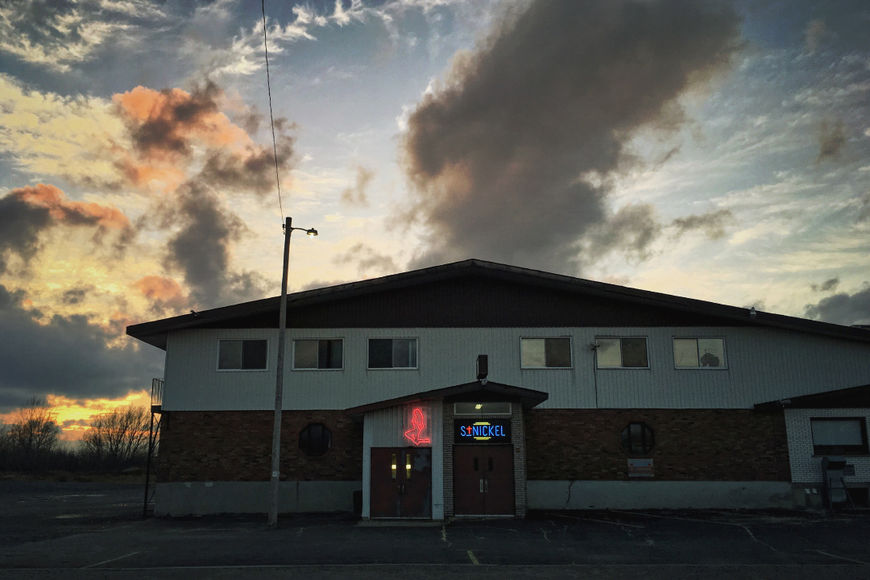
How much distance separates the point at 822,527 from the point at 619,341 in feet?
29.9

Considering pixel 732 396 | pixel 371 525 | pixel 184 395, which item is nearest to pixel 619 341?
pixel 732 396

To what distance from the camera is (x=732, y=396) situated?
26.1 m

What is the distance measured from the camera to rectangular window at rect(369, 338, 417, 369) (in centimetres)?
2652

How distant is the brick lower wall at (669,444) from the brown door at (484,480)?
320cm

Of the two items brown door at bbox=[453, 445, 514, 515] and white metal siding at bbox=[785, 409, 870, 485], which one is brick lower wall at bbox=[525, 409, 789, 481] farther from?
brown door at bbox=[453, 445, 514, 515]

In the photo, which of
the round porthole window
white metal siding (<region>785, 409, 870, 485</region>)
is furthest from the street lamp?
white metal siding (<region>785, 409, 870, 485</region>)

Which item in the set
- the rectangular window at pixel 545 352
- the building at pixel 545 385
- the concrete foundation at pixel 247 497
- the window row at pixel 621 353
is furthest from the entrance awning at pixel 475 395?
the concrete foundation at pixel 247 497

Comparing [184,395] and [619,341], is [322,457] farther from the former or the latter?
[619,341]

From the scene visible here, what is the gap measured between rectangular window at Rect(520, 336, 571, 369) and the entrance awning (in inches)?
122

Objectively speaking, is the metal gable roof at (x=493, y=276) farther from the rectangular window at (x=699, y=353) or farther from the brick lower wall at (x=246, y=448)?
the brick lower wall at (x=246, y=448)

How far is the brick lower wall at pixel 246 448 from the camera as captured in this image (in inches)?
1016

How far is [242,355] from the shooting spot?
26.6m

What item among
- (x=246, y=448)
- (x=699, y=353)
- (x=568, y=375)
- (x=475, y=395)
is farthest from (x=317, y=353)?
(x=699, y=353)

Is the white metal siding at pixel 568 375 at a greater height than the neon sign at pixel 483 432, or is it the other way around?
the white metal siding at pixel 568 375
